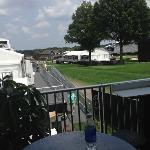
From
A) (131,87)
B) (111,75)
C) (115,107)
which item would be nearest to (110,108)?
(115,107)

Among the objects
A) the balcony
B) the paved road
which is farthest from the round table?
the paved road

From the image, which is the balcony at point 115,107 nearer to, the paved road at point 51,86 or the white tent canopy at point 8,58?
the paved road at point 51,86

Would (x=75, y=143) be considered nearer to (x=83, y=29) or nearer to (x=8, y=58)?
(x=8, y=58)

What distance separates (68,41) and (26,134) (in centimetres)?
7252

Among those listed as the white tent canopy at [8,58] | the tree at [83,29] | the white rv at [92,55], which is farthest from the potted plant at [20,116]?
the white rv at [92,55]

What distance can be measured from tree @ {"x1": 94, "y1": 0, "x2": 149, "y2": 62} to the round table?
196 ft

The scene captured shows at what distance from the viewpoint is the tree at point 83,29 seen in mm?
70188

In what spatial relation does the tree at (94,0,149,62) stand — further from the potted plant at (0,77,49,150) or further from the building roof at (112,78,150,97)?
the potted plant at (0,77,49,150)

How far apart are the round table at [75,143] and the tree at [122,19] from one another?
59806 mm

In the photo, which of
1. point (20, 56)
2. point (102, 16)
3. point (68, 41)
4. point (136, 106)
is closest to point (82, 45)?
point (68, 41)

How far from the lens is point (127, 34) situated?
6291cm

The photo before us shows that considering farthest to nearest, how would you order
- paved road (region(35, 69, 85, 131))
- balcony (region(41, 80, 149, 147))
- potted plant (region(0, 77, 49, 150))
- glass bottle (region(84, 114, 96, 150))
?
paved road (region(35, 69, 85, 131))
balcony (region(41, 80, 149, 147))
potted plant (region(0, 77, 49, 150))
glass bottle (region(84, 114, 96, 150))

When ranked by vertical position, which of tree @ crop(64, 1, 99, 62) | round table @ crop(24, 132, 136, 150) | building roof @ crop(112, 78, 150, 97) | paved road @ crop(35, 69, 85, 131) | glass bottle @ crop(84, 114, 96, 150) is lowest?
paved road @ crop(35, 69, 85, 131)

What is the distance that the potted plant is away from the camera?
3.83m
